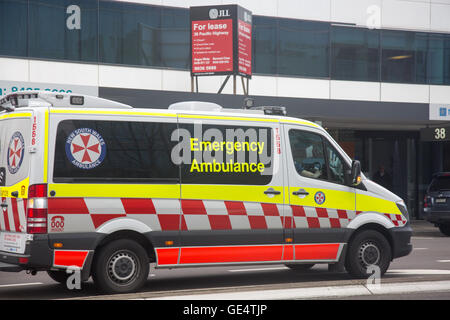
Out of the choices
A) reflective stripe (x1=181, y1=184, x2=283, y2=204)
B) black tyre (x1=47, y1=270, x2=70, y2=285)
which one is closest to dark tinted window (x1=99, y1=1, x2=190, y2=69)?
black tyre (x1=47, y1=270, x2=70, y2=285)

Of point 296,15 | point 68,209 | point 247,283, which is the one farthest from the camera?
point 296,15

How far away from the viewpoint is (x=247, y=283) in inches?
387

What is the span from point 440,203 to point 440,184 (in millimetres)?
642

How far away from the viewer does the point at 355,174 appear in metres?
9.91

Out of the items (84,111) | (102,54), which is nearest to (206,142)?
(84,111)

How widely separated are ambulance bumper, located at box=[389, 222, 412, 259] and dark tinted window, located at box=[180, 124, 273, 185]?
81.6 inches

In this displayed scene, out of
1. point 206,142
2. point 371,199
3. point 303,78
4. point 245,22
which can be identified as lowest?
point 371,199

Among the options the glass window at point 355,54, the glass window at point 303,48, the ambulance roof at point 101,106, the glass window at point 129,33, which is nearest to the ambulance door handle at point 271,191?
the ambulance roof at point 101,106

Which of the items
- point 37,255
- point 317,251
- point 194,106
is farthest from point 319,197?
point 37,255

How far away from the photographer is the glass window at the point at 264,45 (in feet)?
76.2

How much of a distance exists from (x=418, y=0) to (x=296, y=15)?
4.86 meters

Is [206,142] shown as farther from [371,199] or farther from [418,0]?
[418,0]

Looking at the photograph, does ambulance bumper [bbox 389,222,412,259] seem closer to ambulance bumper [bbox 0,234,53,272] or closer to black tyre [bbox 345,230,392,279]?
black tyre [bbox 345,230,392,279]

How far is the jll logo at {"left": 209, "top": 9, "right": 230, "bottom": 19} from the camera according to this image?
2147cm
